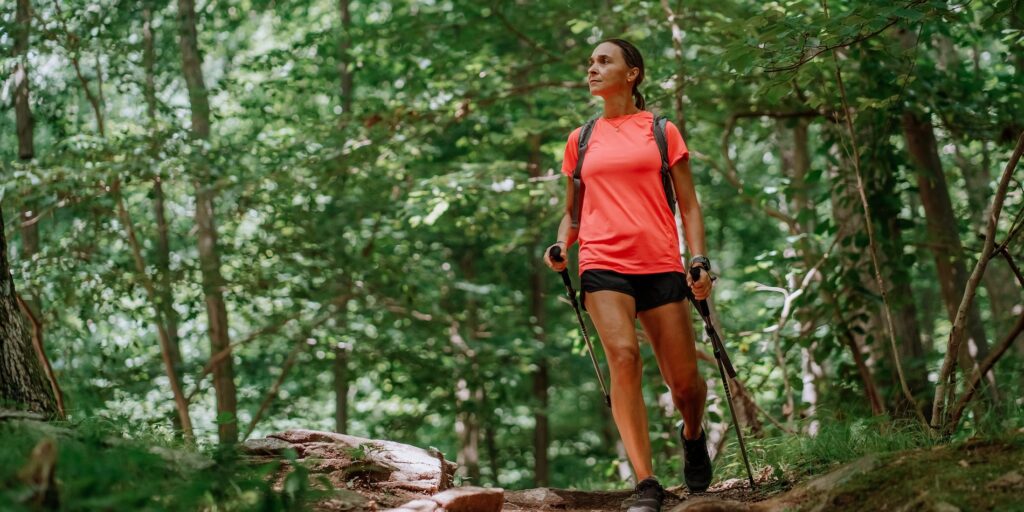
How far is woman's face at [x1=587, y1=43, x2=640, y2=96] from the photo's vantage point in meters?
4.55

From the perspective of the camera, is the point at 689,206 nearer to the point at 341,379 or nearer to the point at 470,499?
Answer: the point at 470,499

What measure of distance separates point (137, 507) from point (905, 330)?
698 cm

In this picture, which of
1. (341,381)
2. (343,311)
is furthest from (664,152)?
(341,381)

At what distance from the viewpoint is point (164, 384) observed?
12.7 m

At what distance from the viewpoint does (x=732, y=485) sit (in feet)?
16.5

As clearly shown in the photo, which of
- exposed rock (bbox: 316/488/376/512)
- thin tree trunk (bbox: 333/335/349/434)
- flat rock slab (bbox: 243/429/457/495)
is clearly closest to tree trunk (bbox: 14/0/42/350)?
thin tree trunk (bbox: 333/335/349/434)

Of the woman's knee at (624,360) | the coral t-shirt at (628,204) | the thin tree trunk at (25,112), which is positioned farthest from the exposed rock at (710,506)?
the thin tree trunk at (25,112)

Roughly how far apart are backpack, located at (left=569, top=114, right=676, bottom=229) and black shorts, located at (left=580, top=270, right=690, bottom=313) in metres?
0.34

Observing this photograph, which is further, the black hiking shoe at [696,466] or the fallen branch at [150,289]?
the fallen branch at [150,289]

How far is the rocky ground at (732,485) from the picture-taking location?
325 cm

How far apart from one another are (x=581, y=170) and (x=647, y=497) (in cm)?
151

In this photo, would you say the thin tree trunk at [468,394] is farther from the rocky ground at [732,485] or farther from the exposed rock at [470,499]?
the exposed rock at [470,499]

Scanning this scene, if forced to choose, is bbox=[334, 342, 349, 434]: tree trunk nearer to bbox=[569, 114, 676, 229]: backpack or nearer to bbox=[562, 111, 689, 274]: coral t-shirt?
bbox=[569, 114, 676, 229]: backpack

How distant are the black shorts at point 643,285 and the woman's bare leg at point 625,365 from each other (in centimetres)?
4
